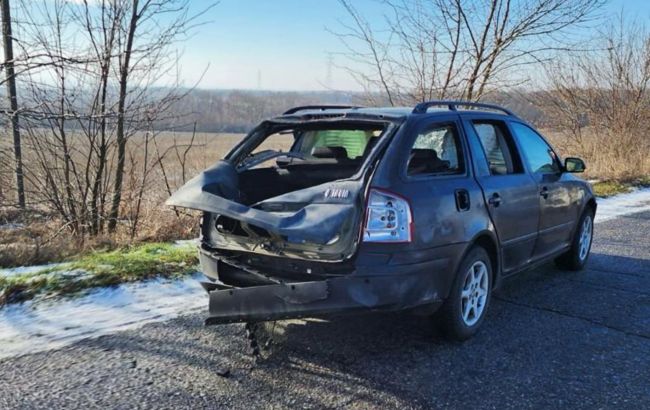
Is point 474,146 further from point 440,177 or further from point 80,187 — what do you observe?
point 80,187

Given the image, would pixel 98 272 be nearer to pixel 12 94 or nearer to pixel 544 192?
pixel 12 94

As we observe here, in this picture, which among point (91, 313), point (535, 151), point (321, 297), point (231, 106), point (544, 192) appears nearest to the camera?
point (321, 297)

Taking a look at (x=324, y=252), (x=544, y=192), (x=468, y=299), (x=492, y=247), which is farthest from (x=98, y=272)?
(x=544, y=192)

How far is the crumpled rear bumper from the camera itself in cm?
331

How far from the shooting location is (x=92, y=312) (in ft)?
14.5

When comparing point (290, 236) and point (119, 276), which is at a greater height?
point (290, 236)

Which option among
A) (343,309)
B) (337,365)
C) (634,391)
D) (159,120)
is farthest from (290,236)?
(159,120)

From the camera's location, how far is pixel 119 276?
515 centimetres

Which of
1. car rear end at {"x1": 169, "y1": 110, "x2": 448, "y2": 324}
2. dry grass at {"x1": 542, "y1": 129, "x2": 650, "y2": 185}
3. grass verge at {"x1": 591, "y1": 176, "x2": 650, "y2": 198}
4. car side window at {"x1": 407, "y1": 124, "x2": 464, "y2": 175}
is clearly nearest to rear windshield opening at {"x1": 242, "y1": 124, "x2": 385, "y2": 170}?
car side window at {"x1": 407, "y1": 124, "x2": 464, "y2": 175}

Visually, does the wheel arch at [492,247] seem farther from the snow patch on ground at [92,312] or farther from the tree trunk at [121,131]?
the tree trunk at [121,131]

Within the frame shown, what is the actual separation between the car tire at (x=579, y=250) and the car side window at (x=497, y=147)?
5.28ft

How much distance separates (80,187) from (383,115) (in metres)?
6.70

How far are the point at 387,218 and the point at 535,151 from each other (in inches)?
104

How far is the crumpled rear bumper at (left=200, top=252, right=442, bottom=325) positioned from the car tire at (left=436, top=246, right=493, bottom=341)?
0.34 metres
